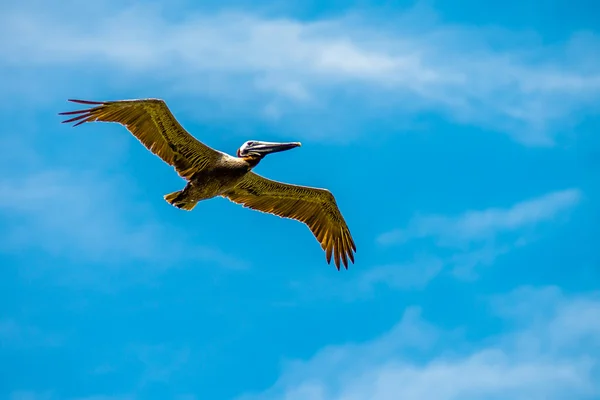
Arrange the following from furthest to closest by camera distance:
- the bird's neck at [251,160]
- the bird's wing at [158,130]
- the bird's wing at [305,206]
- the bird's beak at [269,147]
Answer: the bird's wing at [305,206]
the bird's beak at [269,147]
the bird's neck at [251,160]
the bird's wing at [158,130]

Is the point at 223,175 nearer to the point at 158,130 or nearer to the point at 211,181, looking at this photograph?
the point at 211,181

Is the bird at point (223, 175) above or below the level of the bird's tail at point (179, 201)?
above

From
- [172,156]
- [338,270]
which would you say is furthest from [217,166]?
[338,270]

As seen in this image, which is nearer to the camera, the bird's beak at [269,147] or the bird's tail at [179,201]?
the bird's tail at [179,201]

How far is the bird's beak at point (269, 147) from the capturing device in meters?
25.2

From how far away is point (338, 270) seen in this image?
27641 millimetres

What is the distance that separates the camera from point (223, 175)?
24.8m

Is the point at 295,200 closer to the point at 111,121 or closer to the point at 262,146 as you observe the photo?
the point at 262,146

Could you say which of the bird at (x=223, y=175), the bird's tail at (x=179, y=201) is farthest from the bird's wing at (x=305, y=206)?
the bird's tail at (x=179, y=201)

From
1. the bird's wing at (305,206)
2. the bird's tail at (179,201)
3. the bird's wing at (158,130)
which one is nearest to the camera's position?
the bird's wing at (158,130)

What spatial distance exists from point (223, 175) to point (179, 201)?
122 cm

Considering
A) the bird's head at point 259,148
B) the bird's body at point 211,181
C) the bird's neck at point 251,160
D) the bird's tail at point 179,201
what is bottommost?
the bird's tail at point 179,201

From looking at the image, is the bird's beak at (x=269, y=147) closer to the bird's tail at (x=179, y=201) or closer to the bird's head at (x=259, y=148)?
the bird's head at (x=259, y=148)

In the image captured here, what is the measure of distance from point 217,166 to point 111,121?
2.88 meters
